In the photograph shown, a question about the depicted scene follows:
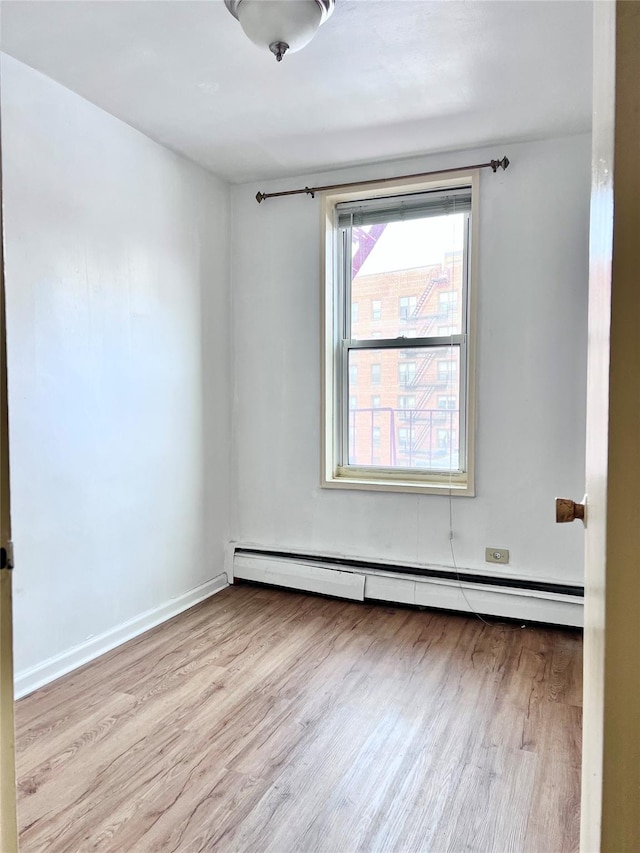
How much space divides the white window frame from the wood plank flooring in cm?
82

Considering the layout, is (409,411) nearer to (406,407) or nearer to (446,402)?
(406,407)

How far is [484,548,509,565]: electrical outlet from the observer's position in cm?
302

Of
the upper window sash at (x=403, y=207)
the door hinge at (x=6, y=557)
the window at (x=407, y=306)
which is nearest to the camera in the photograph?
the door hinge at (x=6, y=557)

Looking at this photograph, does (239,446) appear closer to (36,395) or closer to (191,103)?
(36,395)


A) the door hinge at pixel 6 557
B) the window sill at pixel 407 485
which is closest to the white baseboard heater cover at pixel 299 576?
the window sill at pixel 407 485

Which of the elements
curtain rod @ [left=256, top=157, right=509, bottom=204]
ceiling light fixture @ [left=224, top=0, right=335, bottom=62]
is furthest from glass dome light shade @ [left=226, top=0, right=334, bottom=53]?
curtain rod @ [left=256, top=157, right=509, bottom=204]

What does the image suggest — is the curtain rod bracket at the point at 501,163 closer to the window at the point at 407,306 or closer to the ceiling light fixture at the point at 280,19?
the window at the point at 407,306

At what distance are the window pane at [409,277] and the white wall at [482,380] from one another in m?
0.20

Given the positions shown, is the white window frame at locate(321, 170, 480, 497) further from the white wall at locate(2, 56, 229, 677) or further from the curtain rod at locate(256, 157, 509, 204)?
the white wall at locate(2, 56, 229, 677)

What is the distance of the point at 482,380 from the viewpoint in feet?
10.0

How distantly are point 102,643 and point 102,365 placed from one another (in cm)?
132

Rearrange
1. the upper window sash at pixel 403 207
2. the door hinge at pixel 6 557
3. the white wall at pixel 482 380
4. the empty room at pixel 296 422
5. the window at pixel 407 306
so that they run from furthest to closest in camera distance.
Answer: the window at pixel 407 306, the upper window sash at pixel 403 207, the white wall at pixel 482 380, the empty room at pixel 296 422, the door hinge at pixel 6 557

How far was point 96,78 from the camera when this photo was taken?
2297 millimetres

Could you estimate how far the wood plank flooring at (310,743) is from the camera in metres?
1.49
